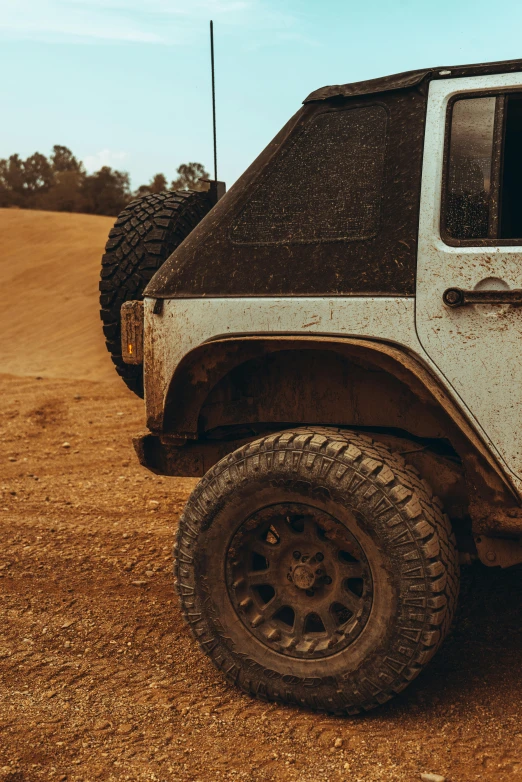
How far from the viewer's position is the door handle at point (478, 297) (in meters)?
2.75

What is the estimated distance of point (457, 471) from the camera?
3115 millimetres

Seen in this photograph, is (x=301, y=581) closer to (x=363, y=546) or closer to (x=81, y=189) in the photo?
(x=363, y=546)

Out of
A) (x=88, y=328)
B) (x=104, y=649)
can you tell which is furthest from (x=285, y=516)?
(x=88, y=328)

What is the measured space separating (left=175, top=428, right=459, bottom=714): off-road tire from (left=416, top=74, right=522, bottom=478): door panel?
0.38 metres

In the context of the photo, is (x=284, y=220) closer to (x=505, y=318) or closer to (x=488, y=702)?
(x=505, y=318)

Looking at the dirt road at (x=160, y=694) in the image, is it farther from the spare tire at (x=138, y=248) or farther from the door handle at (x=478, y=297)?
the door handle at (x=478, y=297)

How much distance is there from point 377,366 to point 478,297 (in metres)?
0.46

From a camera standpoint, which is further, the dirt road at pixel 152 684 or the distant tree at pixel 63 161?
the distant tree at pixel 63 161

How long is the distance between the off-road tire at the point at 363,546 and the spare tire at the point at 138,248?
3.93ft

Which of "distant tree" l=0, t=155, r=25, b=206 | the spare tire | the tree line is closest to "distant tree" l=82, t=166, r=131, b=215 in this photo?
the tree line

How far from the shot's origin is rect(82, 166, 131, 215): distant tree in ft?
117

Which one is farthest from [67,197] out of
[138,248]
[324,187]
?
[324,187]

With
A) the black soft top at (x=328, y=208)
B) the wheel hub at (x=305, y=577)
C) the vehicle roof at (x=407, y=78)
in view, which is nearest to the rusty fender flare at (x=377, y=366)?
the black soft top at (x=328, y=208)

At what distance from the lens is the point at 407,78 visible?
9.91 feet
